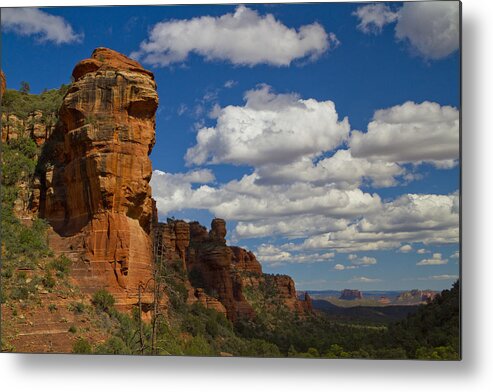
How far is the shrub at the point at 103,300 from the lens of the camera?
17.9 meters

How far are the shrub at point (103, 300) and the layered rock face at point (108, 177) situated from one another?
587 millimetres

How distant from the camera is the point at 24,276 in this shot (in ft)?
53.5

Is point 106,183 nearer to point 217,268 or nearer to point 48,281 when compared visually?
point 48,281

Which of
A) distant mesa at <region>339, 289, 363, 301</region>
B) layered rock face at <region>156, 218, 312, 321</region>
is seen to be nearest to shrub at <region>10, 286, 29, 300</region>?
distant mesa at <region>339, 289, 363, 301</region>

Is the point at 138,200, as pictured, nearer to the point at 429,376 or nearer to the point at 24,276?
the point at 24,276

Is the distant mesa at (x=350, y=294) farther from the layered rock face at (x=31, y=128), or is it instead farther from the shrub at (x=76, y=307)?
the layered rock face at (x=31, y=128)

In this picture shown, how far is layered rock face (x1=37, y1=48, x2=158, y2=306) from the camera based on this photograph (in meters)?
20.0

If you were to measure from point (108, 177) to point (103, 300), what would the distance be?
4315 millimetres

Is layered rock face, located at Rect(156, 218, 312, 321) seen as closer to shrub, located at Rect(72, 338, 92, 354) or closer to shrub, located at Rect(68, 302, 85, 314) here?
shrub, located at Rect(68, 302, 85, 314)

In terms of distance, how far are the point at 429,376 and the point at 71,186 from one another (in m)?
14.6

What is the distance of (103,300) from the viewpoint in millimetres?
18297

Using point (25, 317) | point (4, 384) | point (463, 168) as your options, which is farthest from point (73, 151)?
point (463, 168)

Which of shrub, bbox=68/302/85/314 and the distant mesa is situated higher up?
the distant mesa

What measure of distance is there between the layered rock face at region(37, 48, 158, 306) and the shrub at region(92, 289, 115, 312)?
587mm
